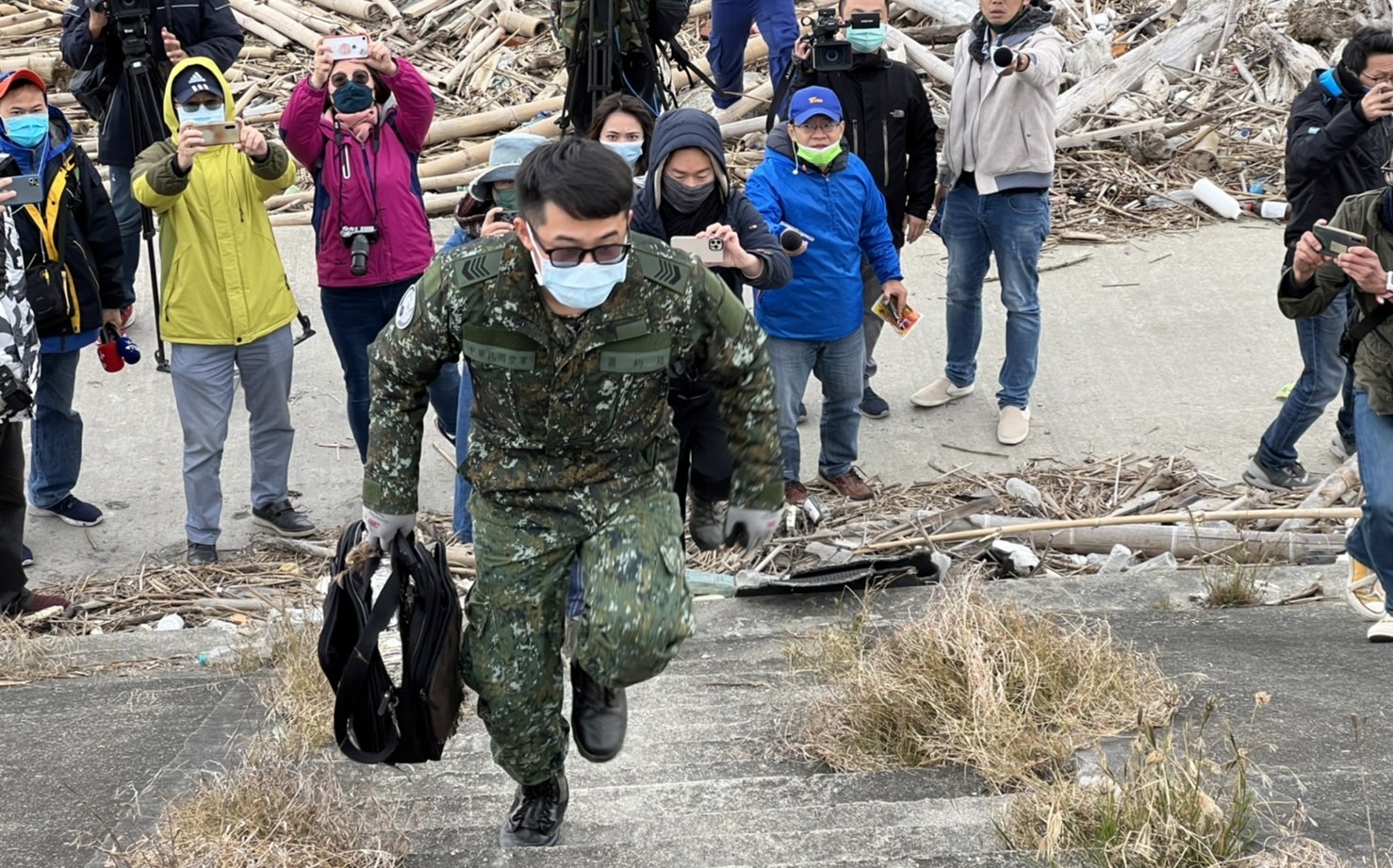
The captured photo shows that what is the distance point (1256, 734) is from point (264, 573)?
4.47m

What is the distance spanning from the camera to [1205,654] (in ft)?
16.5

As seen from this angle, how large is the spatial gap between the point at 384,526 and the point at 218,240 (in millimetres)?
3372

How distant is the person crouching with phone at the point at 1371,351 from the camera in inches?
195

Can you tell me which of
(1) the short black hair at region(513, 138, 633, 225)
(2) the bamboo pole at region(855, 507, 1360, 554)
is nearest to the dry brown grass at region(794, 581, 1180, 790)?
(1) the short black hair at region(513, 138, 633, 225)

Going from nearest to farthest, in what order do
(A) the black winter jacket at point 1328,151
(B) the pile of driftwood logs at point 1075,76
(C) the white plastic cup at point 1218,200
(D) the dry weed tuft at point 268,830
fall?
(D) the dry weed tuft at point 268,830 → (A) the black winter jacket at point 1328,151 → (C) the white plastic cup at point 1218,200 → (B) the pile of driftwood logs at point 1075,76

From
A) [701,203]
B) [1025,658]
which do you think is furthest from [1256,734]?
[701,203]

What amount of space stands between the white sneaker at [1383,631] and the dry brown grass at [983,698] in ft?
3.84

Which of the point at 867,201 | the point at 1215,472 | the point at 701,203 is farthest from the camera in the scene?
the point at 1215,472

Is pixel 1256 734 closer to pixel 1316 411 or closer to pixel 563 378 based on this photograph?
pixel 563 378

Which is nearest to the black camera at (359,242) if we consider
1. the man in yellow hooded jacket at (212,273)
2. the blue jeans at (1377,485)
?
the man in yellow hooded jacket at (212,273)

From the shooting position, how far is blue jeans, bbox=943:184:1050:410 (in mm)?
7516

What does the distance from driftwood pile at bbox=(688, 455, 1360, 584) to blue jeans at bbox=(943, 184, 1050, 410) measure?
A: 67cm

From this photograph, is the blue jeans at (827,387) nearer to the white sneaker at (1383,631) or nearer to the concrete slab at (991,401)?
the concrete slab at (991,401)

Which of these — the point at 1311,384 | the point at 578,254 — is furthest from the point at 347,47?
the point at 1311,384
